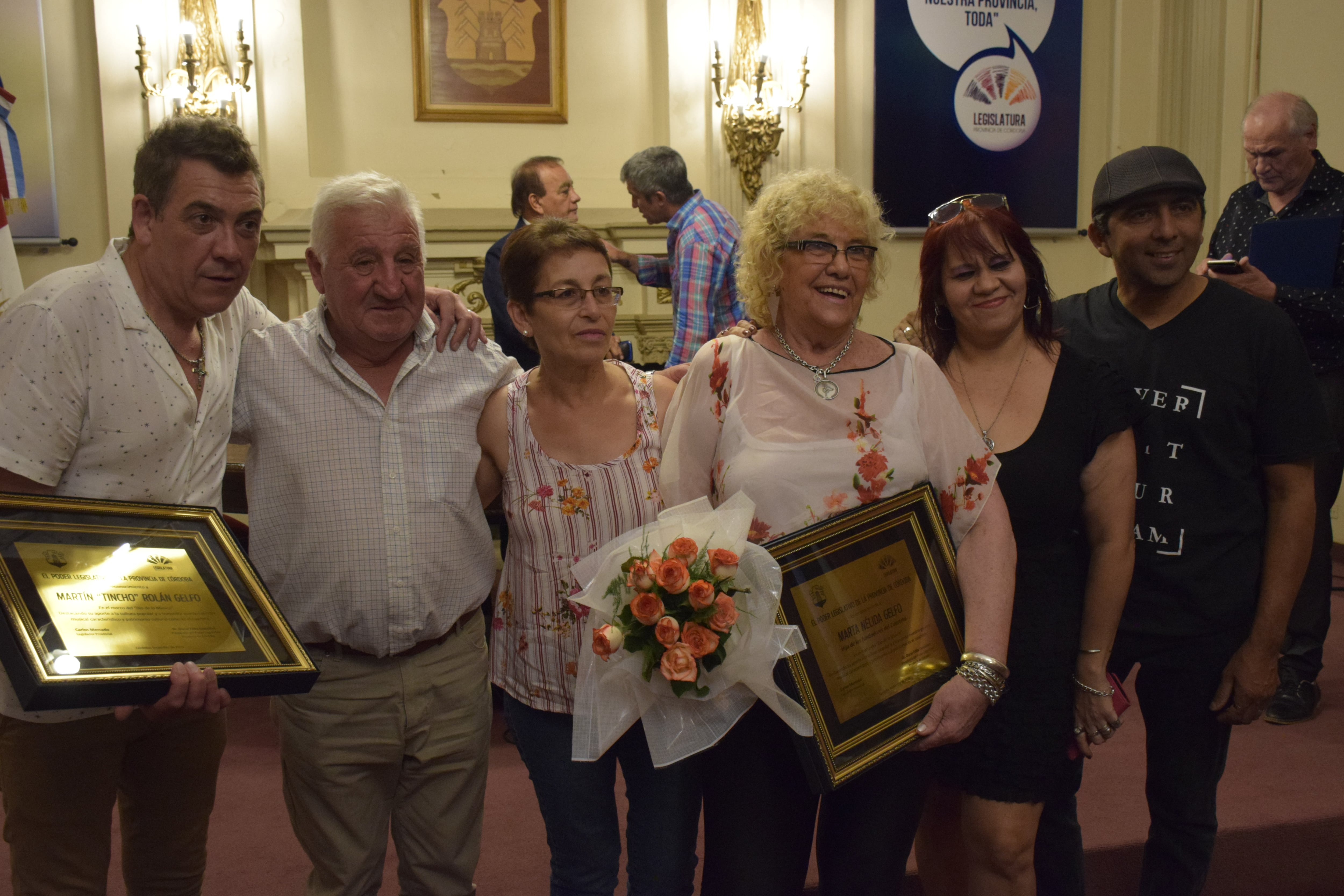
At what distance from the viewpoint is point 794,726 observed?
153 cm

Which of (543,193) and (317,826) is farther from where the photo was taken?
(543,193)

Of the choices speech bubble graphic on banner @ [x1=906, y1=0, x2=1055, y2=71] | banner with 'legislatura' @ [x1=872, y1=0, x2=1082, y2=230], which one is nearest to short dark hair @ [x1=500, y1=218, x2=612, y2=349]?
banner with 'legislatura' @ [x1=872, y1=0, x2=1082, y2=230]

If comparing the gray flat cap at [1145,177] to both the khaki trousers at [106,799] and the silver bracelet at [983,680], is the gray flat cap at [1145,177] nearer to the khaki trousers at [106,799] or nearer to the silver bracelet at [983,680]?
the silver bracelet at [983,680]

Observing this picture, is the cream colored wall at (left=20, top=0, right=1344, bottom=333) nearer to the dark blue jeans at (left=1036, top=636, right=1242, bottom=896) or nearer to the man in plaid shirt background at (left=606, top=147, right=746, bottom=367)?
the man in plaid shirt background at (left=606, top=147, right=746, bottom=367)

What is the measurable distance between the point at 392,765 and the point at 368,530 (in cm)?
44

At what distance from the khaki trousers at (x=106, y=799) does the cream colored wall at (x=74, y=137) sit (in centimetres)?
425

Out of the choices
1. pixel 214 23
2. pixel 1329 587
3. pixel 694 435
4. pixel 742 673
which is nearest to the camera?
pixel 742 673

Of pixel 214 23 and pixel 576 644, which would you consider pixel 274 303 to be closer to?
pixel 214 23

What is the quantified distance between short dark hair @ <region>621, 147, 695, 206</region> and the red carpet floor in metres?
2.17

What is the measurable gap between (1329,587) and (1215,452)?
6.83 feet

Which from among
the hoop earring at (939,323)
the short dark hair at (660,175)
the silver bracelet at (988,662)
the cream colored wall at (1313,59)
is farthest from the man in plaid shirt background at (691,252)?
the cream colored wall at (1313,59)

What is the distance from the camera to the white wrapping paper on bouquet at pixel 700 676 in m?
1.52

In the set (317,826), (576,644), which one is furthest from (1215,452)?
(317,826)

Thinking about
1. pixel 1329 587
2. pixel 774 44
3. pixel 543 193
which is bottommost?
pixel 1329 587
